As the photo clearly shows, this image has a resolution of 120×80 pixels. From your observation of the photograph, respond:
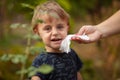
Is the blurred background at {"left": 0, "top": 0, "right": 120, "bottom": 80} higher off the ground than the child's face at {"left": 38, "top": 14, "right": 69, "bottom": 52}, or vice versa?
the child's face at {"left": 38, "top": 14, "right": 69, "bottom": 52}

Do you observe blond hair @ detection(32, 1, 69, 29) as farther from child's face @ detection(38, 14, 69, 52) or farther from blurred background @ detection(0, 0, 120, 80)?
blurred background @ detection(0, 0, 120, 80)

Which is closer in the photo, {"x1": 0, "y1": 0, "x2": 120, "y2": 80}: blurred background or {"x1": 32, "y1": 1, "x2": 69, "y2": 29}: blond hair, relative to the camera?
{"x1": 32, "y1": 1, "x2": 69, "y2": 29}: blond hair

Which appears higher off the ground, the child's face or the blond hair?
the blond hair

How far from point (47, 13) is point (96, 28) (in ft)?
2.08

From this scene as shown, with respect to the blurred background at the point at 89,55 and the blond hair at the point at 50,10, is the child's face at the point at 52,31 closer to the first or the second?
the blond hair at the point at 50,10

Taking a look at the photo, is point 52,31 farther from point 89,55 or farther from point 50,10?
point 89,55

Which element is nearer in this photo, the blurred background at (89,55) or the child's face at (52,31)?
the child's face at (52,31)

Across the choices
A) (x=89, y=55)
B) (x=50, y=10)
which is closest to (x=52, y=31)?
(x=50, y=10)

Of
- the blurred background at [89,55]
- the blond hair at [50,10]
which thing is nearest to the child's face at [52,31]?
the blond hair at [50,10]

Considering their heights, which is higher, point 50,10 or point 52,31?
point 50,10

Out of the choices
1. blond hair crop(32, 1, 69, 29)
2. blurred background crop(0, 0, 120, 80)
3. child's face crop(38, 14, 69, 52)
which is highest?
blond hair crop(32, 1, 69, 29)

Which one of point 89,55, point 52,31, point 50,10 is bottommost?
point 89,55

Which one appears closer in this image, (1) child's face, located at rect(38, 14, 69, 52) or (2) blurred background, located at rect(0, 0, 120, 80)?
(1) child's face, located at rect(38, 14, 69, 52)

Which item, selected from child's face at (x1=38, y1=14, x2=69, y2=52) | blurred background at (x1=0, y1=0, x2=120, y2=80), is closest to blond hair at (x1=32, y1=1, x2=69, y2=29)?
child's face at (x1=38, y1=14, x2=69, y2=52)
